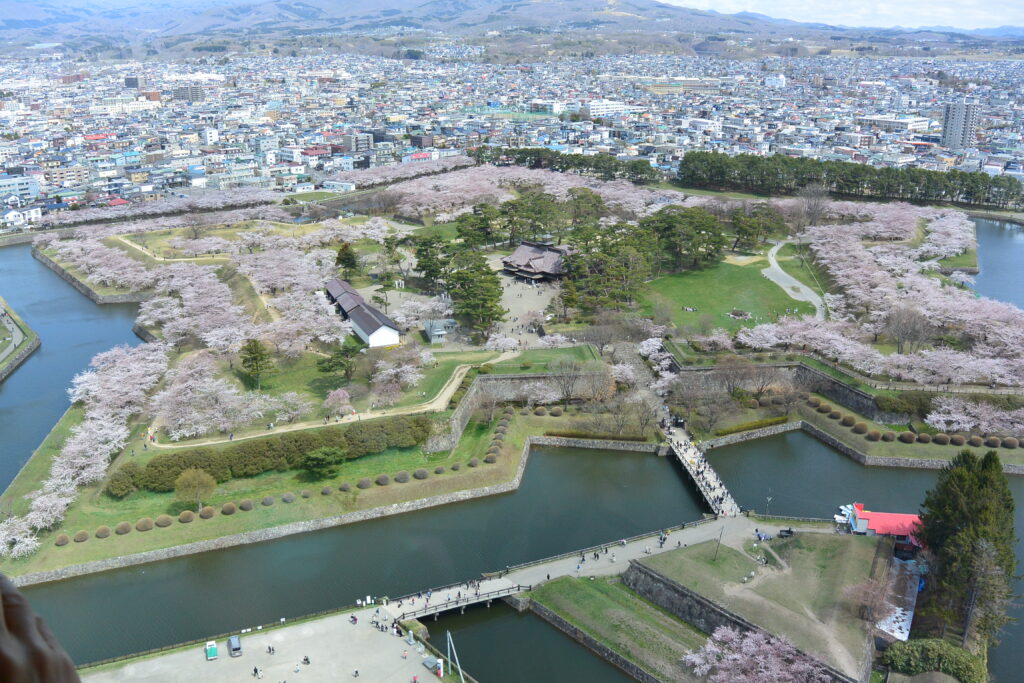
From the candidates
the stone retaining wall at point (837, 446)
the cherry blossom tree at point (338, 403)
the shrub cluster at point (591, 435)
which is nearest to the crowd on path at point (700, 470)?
the stone retaining wall at point (837, 446)

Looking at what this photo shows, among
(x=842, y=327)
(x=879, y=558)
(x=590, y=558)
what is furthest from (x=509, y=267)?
(x=879, y=558)

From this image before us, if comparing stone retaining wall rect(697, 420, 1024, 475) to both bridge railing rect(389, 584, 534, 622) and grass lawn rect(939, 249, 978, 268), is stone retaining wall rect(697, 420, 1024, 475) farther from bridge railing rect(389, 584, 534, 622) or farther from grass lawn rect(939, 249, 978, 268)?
grass lawn rect(939, 249, 978, 268)

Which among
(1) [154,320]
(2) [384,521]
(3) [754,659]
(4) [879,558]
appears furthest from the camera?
(1) [154,320]

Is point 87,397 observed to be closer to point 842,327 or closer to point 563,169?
point 842,327

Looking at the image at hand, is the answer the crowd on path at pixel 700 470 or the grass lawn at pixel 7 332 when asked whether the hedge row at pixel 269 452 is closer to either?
the crowd on path at pixel 700 470

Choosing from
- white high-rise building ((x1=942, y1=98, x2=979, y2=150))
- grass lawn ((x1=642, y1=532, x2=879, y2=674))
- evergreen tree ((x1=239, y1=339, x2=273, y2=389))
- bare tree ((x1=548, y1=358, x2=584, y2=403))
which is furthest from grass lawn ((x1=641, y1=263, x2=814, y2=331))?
white high-rise building ((x1=942, y1=98, x2=979, y2=150))

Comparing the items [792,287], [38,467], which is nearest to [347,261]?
[38,467]

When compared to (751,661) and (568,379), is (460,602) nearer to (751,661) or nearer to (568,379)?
(751,661)
